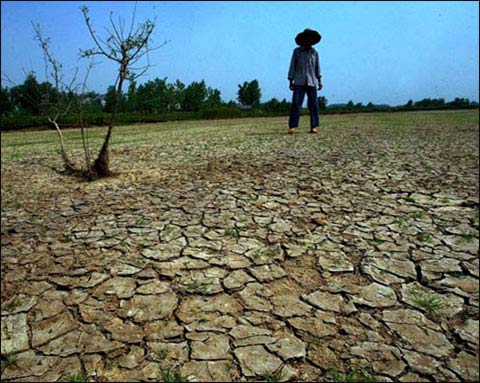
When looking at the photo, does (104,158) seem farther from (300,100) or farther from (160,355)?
(300,100)

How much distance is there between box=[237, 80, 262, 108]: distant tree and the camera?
289cm

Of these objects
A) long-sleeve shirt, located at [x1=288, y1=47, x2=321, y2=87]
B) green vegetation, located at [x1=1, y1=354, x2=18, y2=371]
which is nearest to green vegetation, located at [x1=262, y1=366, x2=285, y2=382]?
green vegetation, located at [x1=1, y1=354, x2=18, y2=371]

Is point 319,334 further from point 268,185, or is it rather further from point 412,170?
point 412,170

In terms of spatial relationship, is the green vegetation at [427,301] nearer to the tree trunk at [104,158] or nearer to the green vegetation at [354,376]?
the green vegetation at [354,376]

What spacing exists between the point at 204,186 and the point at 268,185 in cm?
70

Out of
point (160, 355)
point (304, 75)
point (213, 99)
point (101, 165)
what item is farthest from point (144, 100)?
point (304, 75)

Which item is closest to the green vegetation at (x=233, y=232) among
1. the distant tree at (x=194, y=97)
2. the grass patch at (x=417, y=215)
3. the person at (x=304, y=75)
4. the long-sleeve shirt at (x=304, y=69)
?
the distant tree at (x=194, y=97)

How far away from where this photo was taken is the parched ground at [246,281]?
141 centimetres

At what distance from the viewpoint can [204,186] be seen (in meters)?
3.79

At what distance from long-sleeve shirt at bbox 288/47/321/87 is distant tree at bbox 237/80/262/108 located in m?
3.40

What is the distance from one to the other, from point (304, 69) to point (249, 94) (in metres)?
3.76

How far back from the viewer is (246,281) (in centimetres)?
193

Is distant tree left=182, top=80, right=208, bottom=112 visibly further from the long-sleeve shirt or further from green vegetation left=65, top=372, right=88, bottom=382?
the long-sleeve shirt

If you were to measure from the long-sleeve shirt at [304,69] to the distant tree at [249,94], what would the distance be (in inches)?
134
